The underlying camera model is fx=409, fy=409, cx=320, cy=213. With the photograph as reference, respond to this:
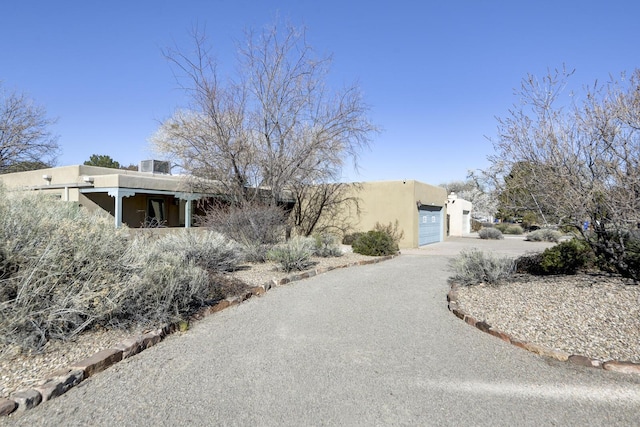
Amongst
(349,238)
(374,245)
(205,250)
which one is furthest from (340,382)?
(349,238)

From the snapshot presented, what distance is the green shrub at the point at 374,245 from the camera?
47.0 ft

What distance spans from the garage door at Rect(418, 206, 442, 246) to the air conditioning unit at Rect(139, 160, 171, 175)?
44.9ft

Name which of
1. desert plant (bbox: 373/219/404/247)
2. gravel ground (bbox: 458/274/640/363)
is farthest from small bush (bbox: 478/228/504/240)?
gravel ground (bbox: 458/274/640/363)

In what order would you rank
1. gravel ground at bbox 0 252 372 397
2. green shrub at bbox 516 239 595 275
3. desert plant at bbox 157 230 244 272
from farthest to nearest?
1. green shrub at bbox 516 239 595 275
2. desert plant at bbox 157 230 244 272
3. gravel ground at bbox 0 252 372 397

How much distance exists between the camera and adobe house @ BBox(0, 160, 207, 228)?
604 inches

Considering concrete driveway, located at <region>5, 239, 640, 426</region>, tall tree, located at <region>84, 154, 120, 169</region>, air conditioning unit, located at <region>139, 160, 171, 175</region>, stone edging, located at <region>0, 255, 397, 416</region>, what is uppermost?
tall tree, located at <region>84, 154, 120, 169</region>

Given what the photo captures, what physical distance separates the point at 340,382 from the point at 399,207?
15.7 meters

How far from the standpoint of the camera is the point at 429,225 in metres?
21.6

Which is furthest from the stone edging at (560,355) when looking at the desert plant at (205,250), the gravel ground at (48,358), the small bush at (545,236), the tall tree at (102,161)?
the tall tree at (102,161)

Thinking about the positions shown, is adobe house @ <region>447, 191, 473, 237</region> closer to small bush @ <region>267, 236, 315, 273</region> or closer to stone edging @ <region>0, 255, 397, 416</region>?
small bush @ <region>267, 236, 315, 273</region>

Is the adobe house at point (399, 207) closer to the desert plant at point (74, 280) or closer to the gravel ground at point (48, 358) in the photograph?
the desert plant at point (74, 280)

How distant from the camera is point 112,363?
167 inches

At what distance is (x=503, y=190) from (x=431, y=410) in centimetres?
584

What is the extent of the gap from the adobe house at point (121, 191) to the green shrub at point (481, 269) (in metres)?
10.5
